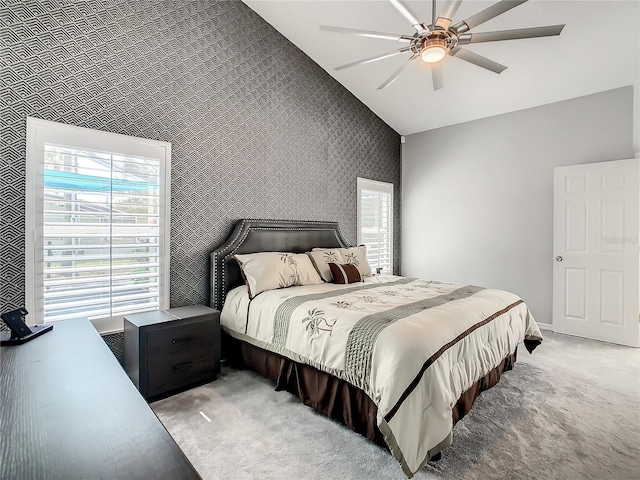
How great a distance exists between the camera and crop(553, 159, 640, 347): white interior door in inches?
148

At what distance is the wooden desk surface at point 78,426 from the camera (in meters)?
0.72

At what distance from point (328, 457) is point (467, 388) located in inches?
37.6

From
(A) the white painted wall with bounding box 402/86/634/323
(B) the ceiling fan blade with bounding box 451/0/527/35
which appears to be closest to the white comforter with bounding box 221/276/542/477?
(A) the white painted wall with bounding box 402/86/634/323

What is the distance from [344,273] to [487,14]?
2.49m

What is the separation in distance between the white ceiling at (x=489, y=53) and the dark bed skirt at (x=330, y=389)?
3.14 m

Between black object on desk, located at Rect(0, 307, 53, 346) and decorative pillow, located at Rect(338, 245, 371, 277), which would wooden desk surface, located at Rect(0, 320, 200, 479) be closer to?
black object on desk, located at Rect(0, 307, 53, 346)

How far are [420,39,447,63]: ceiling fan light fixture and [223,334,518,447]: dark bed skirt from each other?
94.2 inches

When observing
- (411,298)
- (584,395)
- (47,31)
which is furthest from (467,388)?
(47,31)

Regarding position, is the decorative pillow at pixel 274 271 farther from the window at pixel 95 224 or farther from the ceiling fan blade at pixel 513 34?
the ceiling fan blade at pixel 513 34

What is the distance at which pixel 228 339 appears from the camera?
3.32m

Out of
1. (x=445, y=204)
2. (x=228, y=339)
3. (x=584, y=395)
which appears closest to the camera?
(x=584, y=395)

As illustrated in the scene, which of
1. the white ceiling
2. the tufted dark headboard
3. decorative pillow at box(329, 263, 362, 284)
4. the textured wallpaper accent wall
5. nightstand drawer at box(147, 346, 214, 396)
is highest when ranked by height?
the white ceiling

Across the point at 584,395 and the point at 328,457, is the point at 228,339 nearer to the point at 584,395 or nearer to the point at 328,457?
the point at 328,457

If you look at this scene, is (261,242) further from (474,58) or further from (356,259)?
(474,58)
